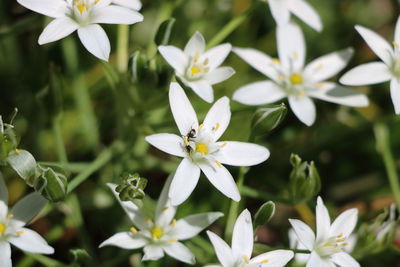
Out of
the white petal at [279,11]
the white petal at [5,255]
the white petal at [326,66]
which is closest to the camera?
the white petal at [5,255]

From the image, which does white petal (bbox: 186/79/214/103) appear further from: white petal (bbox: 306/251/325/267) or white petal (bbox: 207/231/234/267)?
white petal (bbox: 306/251/325/267)

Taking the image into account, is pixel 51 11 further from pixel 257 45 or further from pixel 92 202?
pixel 257 45

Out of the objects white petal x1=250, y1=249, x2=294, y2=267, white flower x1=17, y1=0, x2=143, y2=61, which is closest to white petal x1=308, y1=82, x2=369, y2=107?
white petal x1=250, y1=249, x2=294, y2=267

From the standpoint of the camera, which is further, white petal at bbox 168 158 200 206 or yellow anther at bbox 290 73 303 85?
yellow anther at bbox 290 73 303 85

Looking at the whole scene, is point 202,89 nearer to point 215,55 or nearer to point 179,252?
point 215,55

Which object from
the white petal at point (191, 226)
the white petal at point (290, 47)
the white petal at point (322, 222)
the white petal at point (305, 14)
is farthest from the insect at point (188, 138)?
the white petal at point (305, 14)

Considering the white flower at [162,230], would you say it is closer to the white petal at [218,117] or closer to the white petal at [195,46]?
the white petal at [218,117]
